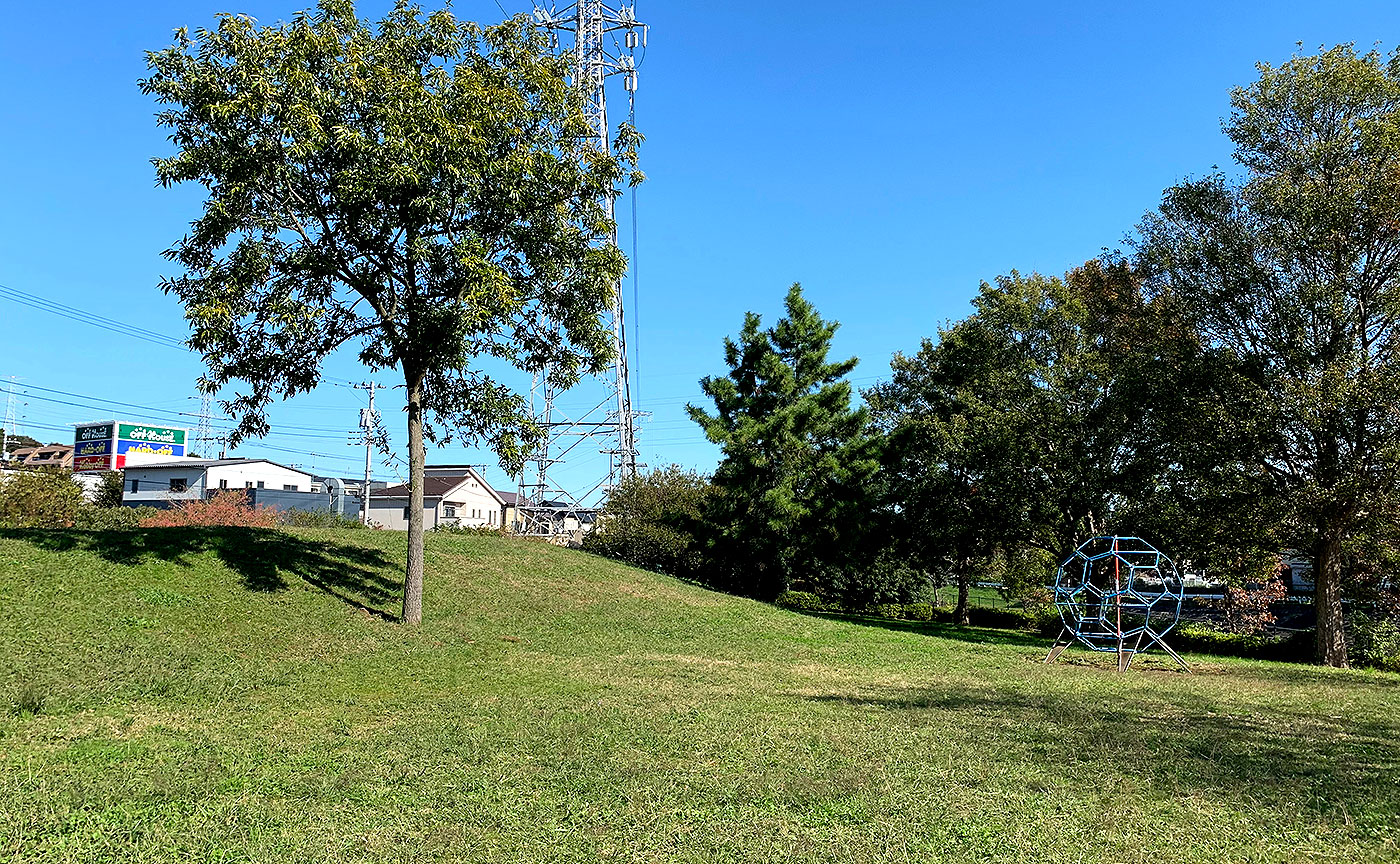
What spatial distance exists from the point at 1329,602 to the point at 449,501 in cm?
5083

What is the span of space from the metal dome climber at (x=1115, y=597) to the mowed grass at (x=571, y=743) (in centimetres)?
159

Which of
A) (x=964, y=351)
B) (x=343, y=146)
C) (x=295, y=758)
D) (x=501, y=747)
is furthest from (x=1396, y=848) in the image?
(x=964, y=351)

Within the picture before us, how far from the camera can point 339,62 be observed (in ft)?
41.2

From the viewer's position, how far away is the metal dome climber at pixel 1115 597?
15984 millimetres

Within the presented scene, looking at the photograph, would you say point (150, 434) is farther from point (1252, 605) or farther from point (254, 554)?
point (1252, 605)

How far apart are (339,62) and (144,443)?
242 ft

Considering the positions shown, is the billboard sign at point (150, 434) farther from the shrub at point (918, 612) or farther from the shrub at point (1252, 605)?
the shrub at point (1252, 605)

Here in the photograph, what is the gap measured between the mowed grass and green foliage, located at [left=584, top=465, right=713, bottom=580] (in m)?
18.2

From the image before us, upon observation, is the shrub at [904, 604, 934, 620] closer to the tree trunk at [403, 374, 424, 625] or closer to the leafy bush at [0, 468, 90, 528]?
the tree trunk at [403, 374, 424, 625]

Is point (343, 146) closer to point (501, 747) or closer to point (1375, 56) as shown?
point (501, 747)

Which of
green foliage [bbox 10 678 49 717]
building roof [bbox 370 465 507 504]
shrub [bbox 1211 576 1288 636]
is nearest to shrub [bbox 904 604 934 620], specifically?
shrub [bbox 1211 576 1288 636]

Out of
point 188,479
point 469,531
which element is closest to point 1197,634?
point 469,531

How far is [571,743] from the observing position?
712cm

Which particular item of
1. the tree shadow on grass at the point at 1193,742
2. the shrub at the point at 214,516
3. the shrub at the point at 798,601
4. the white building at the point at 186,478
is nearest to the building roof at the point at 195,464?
the white building at the point at 186,478
